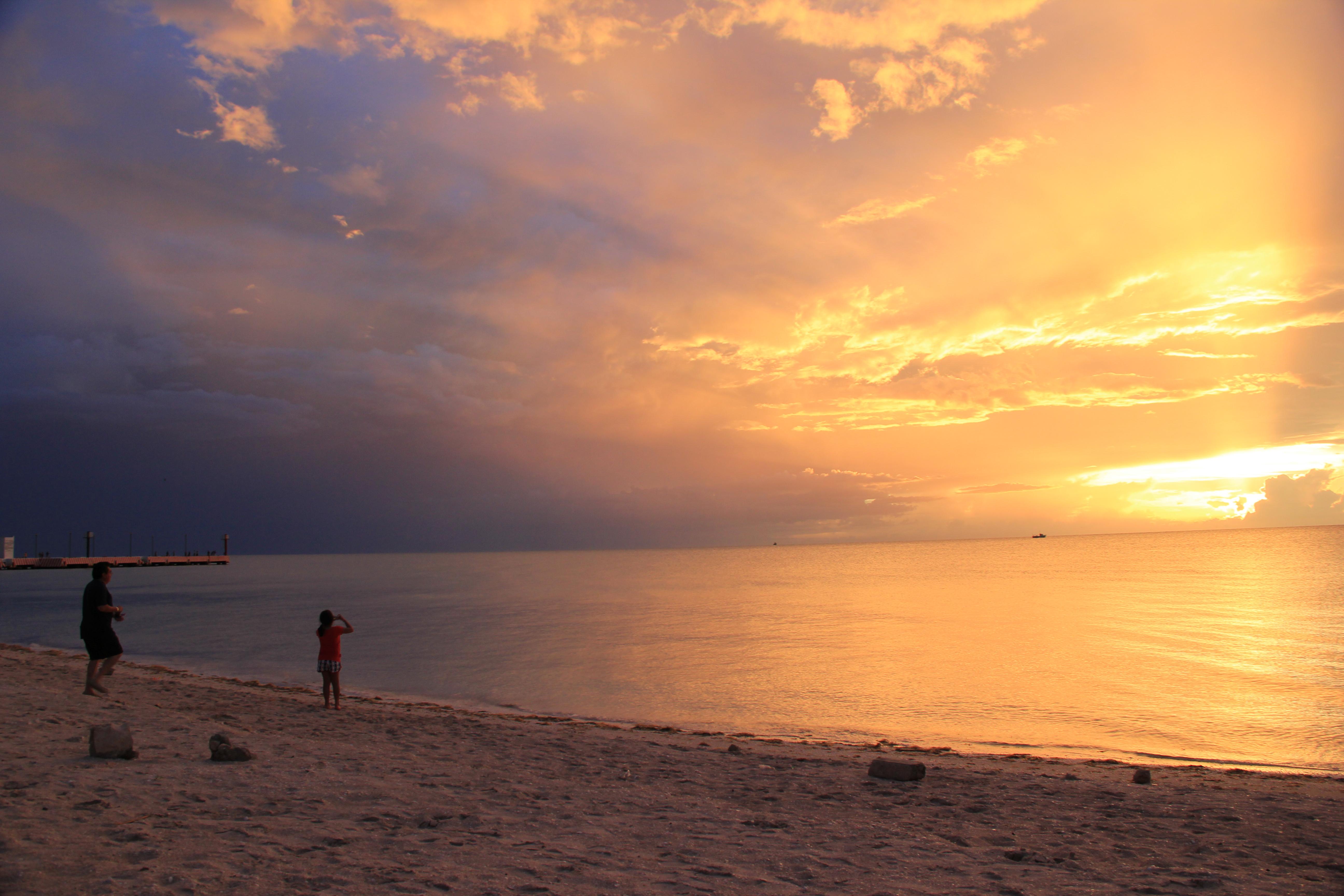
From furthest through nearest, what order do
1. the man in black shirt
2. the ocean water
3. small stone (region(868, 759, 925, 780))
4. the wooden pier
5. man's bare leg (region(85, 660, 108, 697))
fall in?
the wooden pier → the ocean water → man's bare leg (region(85, 660, 108, 697)) → the man in black shirt → small stone (region(868, 759, 925, 780))

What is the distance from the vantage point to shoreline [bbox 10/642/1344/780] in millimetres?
13906

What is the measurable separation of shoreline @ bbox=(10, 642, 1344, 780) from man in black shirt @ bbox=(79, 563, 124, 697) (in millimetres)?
5415

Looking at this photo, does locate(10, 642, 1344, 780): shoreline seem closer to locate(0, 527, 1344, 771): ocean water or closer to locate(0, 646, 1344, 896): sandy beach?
locate(0, 527, 1344, 771): ocean water

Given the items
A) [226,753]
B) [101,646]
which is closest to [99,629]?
[101,646]

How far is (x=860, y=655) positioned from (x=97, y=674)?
24.6 m

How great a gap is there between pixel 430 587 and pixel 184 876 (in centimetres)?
8631

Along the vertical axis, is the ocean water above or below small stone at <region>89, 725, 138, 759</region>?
below

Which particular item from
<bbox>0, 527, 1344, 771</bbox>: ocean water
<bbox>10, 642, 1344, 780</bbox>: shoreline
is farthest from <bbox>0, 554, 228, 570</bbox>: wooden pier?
<bbox>10, 642, 1344, 780</bbox>: shoreline

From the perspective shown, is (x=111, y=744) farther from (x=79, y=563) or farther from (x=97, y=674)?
(x=79, y=563)

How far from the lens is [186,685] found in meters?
18.9

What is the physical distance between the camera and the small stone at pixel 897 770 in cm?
1066

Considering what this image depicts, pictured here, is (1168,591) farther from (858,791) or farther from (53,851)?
(53,851)

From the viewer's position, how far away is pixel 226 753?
31.4 feet

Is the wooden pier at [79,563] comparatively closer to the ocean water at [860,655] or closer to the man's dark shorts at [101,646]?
the ocean water at [860,655]
